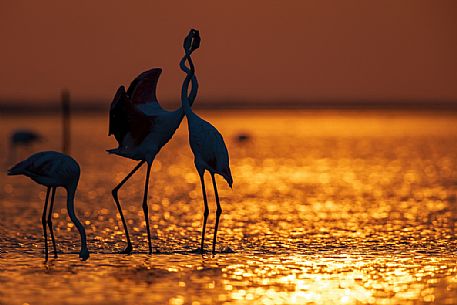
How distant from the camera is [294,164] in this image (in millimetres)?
36188

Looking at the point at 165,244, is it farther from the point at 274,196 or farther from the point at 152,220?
the point at 274,196

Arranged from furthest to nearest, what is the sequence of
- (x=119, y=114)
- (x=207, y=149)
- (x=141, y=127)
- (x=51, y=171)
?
1. (x=141, y=127)
2. (x=119, y=114)
3. (x=207, y=149)
4. (x=51, y=171)

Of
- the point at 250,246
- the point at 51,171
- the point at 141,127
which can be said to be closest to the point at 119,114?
the point at 141,127

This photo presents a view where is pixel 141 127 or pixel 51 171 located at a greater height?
pixel 141 127

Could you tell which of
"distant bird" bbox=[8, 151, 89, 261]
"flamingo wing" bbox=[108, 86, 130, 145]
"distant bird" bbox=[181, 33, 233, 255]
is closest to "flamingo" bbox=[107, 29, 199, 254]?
"flamingo wing" bbox=[108, 86, 130, 145]

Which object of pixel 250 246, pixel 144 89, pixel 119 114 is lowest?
pixel 250 246

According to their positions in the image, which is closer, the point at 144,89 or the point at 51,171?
the point at 51,171

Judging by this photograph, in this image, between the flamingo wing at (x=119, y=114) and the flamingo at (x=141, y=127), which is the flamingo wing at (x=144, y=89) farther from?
the flamingo wing at (x=119, y=114)

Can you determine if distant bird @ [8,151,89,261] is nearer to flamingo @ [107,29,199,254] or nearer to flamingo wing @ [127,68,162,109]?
flamingo @ [107,29,199,254]

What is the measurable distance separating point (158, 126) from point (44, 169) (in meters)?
1.72

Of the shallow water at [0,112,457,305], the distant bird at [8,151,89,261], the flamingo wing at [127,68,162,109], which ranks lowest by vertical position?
the shallow water at [0,112,457,305]

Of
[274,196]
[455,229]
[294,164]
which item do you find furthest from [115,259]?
[294,164]

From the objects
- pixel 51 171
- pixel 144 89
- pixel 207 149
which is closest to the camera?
pixel 51 171

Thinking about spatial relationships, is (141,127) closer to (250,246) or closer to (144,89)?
(144,89)
